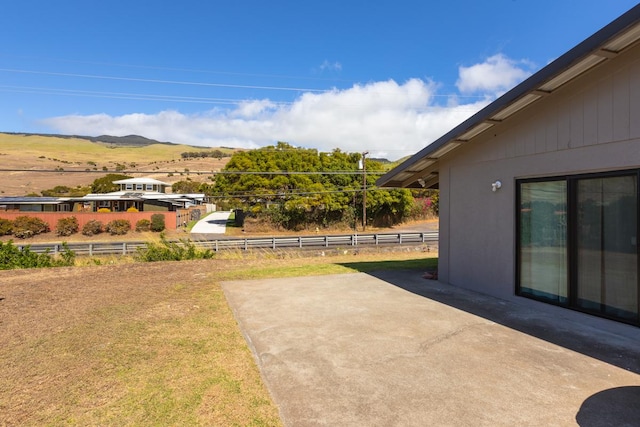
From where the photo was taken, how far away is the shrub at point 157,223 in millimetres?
30375

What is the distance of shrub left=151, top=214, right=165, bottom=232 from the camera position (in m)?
30.4

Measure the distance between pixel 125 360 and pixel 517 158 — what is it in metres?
7.27

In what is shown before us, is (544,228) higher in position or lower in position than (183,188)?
lower

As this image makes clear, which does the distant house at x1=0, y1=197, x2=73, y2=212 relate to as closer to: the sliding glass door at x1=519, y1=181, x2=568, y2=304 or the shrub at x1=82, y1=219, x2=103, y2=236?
the shrub at x1=82, y1=219, x2=103, y2=236

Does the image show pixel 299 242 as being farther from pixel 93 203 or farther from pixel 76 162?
→ pixel 76 162

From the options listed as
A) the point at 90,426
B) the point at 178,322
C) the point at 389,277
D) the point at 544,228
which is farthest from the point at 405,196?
the point at 90,426

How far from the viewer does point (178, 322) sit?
592 centimetres

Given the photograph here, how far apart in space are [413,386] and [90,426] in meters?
2.94

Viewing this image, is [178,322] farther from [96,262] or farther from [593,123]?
[96,262]

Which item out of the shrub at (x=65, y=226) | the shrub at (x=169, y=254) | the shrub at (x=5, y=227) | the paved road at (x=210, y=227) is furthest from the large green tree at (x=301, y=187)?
the shrub at (x=169, y=254)

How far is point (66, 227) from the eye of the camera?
28047 mm

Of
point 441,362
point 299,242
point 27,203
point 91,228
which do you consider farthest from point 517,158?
point 27,203

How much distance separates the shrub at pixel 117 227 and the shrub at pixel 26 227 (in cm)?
488

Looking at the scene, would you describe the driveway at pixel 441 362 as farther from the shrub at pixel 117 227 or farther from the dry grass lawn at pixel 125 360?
the shrub at pixel 117 227
